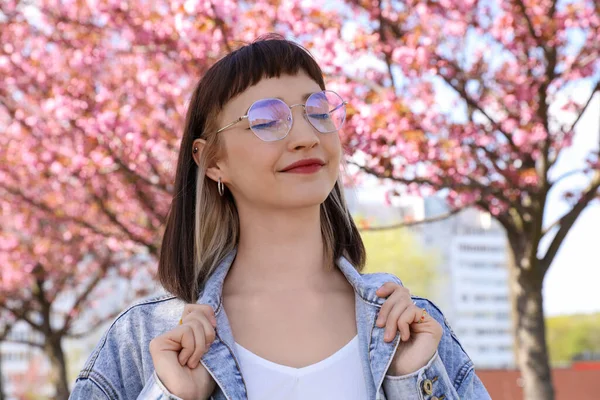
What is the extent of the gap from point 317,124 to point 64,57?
25.8 feet

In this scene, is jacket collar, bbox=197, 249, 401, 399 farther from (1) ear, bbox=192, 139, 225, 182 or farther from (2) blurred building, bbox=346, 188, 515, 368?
(2) blurred building, bbox=346, 188, 515, 368

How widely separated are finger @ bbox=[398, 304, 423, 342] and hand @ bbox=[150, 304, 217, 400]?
44 centimetres

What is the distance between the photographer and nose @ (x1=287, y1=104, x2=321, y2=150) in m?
1.97

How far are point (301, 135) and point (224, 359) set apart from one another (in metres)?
0.57

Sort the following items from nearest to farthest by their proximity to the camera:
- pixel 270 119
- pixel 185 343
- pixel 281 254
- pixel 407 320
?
pixel 185 343
pixel 407 320
pixel 270 119
pixel 281 254

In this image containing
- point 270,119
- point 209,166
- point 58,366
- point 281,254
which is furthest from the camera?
point 58,366

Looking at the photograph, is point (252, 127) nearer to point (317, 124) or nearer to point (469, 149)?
point (317, 124)

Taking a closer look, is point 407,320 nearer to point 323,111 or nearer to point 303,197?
point 303,197

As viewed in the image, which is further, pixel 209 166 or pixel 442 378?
pixel 209 166

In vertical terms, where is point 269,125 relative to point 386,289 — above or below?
above

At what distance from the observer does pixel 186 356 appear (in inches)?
69.4

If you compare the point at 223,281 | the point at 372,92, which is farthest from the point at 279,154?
the point at 372,92

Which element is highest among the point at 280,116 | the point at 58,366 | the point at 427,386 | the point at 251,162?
the point at 280,116

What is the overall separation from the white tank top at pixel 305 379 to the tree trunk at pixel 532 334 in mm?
5288
